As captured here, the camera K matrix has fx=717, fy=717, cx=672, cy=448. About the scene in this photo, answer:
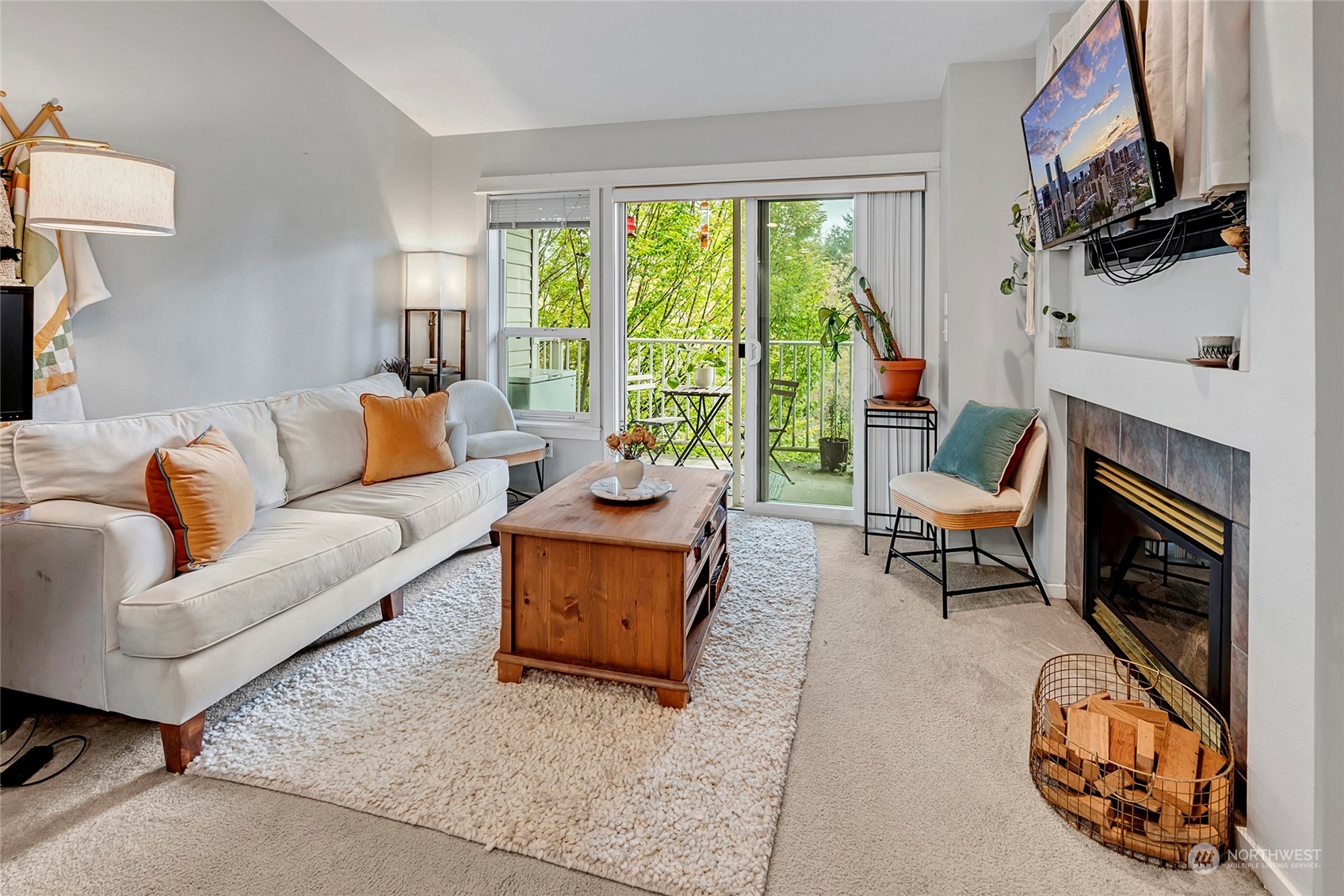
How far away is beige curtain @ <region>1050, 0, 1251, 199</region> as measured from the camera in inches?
60.0

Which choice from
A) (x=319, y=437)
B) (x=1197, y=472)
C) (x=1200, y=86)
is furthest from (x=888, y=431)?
(x=319, y=437)

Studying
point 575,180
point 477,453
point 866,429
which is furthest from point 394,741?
point 575,180

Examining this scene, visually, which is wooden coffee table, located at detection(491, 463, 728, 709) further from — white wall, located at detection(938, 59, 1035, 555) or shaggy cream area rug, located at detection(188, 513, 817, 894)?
white wall, located at detection(938, 59, 1035, 555)

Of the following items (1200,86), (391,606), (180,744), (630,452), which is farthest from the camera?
(391,606)

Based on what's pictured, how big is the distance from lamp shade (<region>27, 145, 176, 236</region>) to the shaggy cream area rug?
60.2 inches

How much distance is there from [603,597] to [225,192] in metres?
2.52

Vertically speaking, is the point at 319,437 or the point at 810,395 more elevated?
the point at 810,395

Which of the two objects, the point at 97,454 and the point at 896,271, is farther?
the point at 896,271

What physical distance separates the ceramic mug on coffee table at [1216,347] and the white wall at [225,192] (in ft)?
11.5

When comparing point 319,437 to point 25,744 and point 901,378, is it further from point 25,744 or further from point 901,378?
point 901,378

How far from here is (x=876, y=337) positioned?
4.13 m

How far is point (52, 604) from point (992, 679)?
108 inches

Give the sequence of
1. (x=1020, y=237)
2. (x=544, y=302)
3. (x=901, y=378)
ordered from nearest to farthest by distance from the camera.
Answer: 1. (x=1020, y=237)
2. (x=901, y=378)
3. (x=544, y=302)

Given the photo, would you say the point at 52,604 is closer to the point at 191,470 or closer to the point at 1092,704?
the point at 191,470
